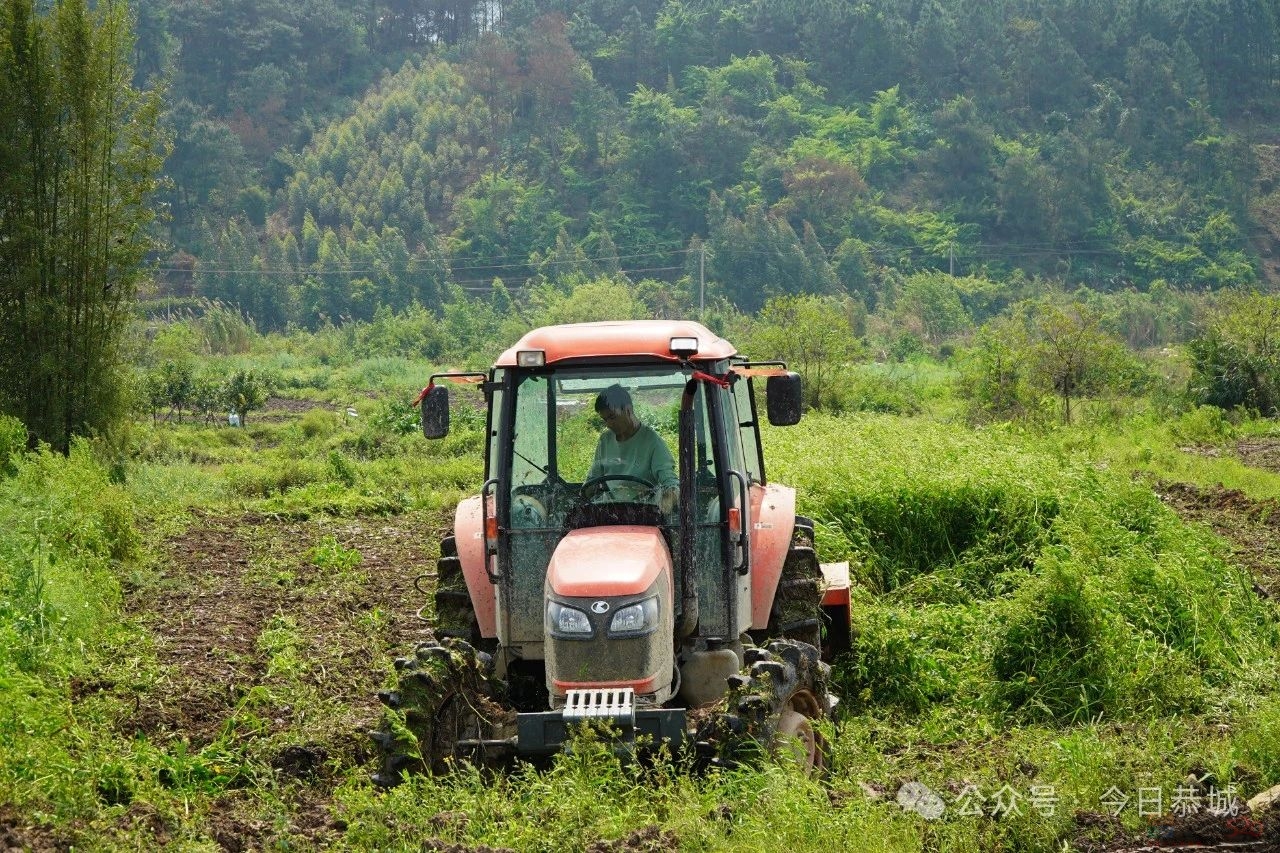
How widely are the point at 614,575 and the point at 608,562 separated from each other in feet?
0.34

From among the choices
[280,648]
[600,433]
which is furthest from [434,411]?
[280,648]

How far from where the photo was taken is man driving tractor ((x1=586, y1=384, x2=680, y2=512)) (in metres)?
6.37

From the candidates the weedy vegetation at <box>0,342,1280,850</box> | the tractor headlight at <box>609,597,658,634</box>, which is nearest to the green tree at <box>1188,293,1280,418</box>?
the weedy vegetation at <box>0,342,1280,850</box>

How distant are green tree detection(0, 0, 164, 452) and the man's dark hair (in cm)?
994

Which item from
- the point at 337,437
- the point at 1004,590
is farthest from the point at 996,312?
the point at 1004,590

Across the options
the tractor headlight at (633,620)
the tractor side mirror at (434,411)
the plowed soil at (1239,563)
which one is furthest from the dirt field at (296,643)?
the tractor side mirror at (434,411)

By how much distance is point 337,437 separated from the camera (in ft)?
76.2

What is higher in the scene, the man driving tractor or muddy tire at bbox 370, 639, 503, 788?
the man driving tractor

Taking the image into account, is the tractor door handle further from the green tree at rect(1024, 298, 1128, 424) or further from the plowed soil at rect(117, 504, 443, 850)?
the green tree at rect(1024, 298, 1128, 424)

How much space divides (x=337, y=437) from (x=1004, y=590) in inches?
621

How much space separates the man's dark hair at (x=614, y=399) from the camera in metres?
6.41

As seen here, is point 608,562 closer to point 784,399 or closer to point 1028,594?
point 784,399

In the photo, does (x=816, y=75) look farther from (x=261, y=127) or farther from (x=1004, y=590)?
(x=1004, y=590)

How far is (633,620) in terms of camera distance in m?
5.76
